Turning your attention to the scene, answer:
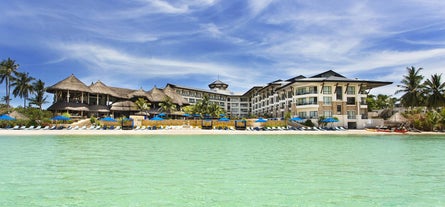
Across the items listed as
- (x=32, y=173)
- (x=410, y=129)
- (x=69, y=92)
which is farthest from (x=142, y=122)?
(x=410, y=129)

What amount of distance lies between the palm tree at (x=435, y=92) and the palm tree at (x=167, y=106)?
1733 inches

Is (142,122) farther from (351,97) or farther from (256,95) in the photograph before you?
(256,95)

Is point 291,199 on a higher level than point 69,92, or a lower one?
lower

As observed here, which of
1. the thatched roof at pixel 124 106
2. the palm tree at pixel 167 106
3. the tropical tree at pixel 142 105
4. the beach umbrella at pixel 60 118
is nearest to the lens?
the beach umbrella at pixel 60 118

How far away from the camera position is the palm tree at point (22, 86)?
184 feet

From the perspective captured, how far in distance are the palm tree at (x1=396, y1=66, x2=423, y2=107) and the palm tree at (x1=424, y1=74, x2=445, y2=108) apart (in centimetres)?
118

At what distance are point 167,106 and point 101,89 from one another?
1266 cm

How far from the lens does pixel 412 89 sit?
46.0m

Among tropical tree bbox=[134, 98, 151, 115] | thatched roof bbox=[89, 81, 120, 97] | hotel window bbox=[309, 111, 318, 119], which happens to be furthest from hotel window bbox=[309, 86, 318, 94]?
thatched roof bbox=[89, 81, 120, 97]

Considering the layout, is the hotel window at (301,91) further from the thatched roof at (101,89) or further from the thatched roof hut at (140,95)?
the thatched roof at (101,89)

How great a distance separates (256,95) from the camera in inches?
3017

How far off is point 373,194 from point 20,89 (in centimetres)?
6669

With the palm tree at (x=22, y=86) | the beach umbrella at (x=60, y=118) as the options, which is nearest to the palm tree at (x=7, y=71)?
the palm tree at (x=22, y=86)

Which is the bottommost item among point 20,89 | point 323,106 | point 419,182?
point 419,182
